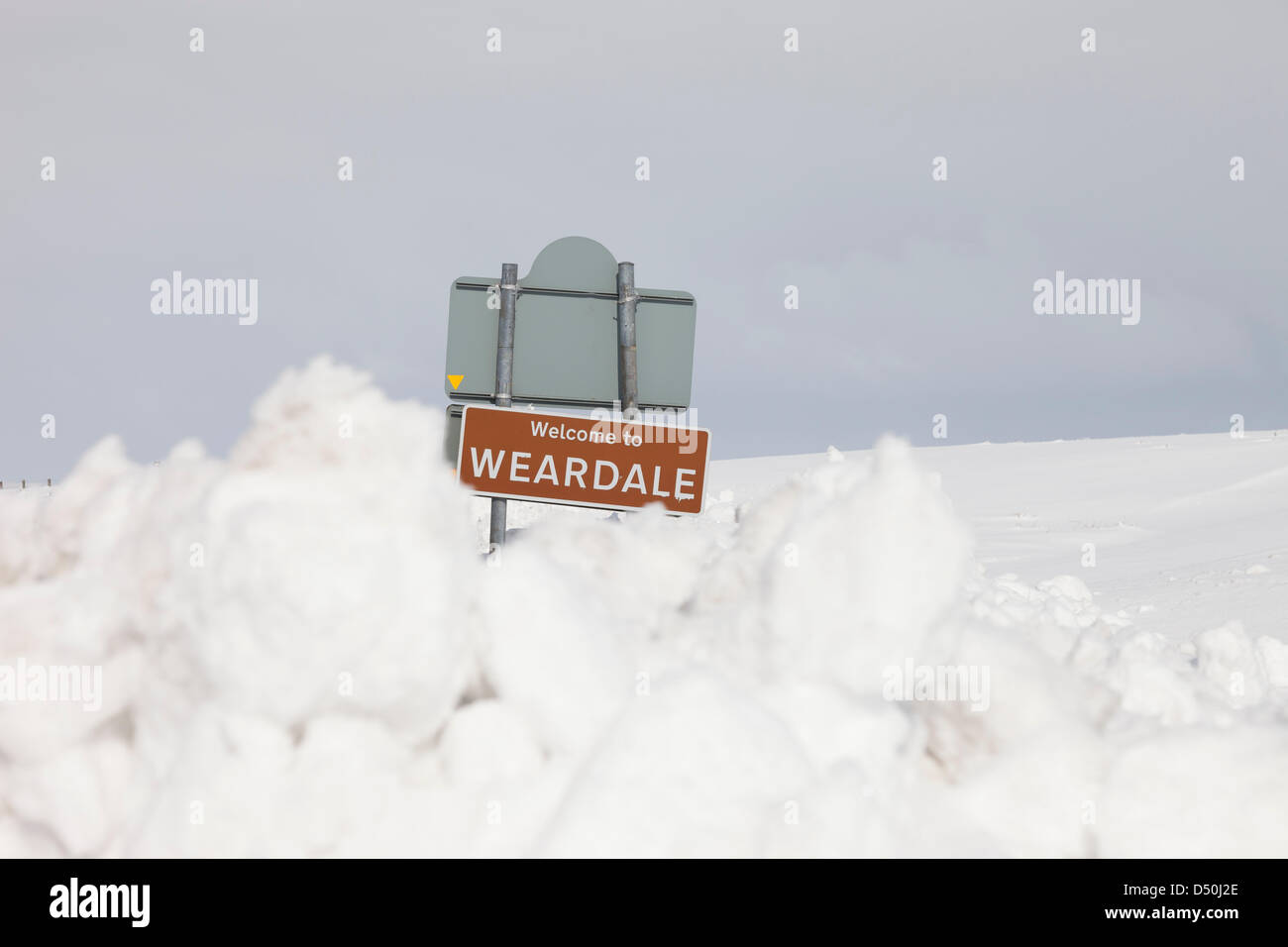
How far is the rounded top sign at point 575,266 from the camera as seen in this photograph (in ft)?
20.4

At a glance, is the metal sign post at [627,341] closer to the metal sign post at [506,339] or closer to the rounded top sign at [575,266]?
the rounded top sign at [575,266]

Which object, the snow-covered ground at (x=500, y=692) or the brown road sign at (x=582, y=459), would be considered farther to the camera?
the brown road sign at (x=582, y=459)

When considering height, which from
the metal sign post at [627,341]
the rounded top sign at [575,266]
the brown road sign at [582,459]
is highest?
the rounded top sign at [575,266]

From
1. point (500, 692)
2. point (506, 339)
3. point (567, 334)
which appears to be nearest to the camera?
point (500, 692)

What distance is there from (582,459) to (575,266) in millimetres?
1432

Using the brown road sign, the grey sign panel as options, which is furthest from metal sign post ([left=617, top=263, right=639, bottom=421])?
the brown road sign

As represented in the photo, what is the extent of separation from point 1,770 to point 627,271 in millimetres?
4643

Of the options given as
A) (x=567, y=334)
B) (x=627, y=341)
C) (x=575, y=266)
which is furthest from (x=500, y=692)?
(x=575, y=266)

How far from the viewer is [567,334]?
6207 millimetres

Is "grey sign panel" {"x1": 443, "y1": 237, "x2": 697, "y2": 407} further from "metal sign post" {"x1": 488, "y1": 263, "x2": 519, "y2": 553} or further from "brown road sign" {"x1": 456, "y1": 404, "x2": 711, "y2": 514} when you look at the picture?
"brown road sign" {"x1": 456, "y1": 404, "x2": 711, "y2": 514}

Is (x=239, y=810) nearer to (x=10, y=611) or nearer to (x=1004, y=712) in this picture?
(x=10, y=611)

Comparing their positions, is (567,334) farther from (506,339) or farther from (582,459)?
(582,459)

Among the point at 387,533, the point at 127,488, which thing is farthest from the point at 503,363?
the point at 387,533

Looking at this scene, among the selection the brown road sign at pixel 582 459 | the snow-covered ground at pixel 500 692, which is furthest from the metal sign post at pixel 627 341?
the snow-covered ground at pixel 500 692
